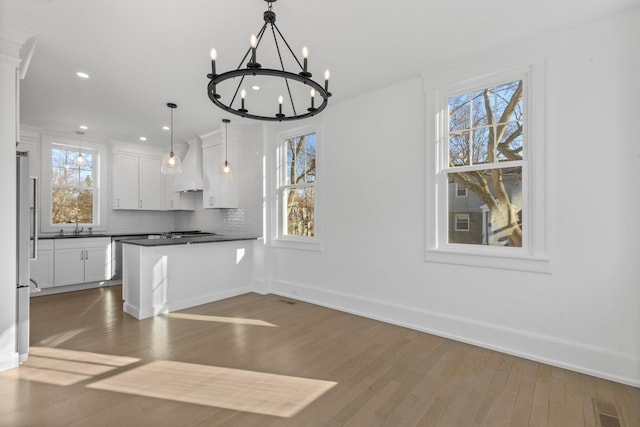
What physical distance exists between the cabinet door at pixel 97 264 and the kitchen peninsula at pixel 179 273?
1843 mm

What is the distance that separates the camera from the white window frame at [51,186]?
18.4ft

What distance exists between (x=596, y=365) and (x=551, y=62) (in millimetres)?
2543

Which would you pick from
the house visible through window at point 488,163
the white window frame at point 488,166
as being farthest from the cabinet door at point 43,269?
the house visible through window at point 488,163

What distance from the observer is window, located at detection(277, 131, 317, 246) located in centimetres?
480

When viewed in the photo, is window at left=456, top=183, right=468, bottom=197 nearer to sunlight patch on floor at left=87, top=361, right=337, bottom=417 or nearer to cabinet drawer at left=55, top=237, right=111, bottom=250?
sunlight patch on floor at left=87, top=361, right=337, bottom=417

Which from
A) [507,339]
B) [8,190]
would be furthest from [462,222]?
[8,190]

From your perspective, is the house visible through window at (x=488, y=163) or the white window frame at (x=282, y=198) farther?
the white window frame at (x=282, y=198)

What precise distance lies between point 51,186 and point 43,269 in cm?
157

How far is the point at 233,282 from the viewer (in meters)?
4.97

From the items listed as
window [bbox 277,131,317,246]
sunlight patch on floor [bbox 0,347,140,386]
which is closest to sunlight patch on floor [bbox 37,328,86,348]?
sunlight patch on floor [bbox 0,347,140,386]

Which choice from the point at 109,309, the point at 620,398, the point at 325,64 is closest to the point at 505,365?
the point at 620,398

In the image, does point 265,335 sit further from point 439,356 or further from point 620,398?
point 620,398

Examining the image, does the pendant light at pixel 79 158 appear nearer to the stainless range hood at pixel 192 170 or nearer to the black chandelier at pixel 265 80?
the stainless range hood at pixel 192 170

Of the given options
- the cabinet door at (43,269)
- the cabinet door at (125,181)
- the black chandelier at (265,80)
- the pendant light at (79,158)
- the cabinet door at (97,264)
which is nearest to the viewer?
the black chandelier at (265,80)
